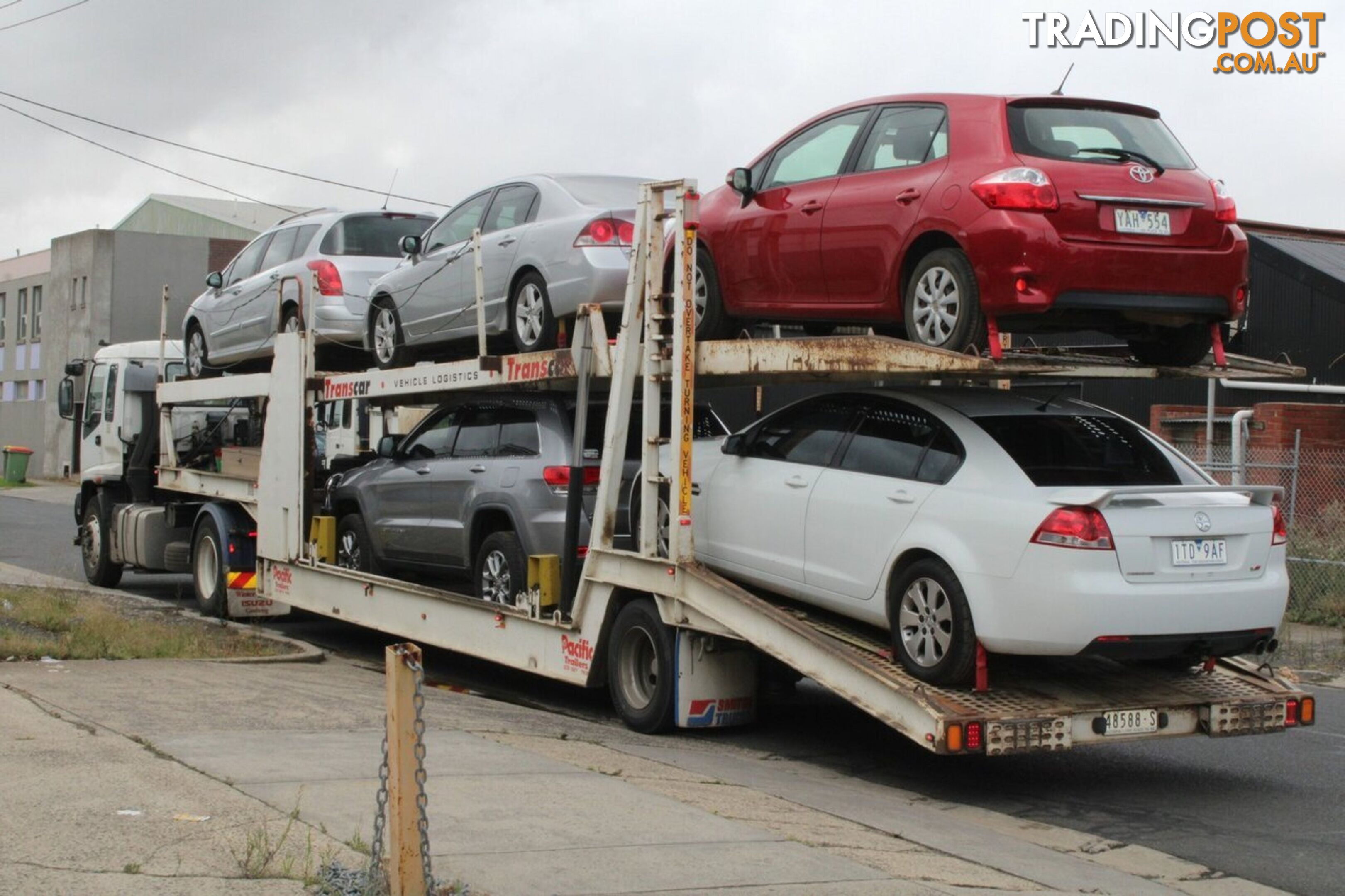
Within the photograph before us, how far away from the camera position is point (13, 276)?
58.9 m

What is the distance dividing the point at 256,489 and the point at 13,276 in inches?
1946

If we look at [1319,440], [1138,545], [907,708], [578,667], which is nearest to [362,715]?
[578,667]

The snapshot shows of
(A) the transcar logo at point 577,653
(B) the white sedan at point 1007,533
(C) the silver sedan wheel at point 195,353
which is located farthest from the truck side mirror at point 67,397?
(B) the white sedan at point 1007,533

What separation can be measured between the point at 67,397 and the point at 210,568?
12.2 feet

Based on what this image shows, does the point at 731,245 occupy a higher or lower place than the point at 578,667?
higher

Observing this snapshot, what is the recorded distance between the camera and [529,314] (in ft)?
36.5

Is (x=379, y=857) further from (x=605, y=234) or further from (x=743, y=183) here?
(x=605, y=234)

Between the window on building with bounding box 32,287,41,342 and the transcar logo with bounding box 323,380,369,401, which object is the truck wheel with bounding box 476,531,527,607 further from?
the window on building with bounding box 32,287,41,342

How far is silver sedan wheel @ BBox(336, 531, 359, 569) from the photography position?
42.9 feet

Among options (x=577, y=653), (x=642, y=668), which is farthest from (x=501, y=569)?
(x=642, y=668)

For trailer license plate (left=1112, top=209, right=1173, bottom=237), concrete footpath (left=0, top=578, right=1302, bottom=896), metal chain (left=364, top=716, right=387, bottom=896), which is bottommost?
concrete footpath (left=0, top=578, right=1302, bottom=896)

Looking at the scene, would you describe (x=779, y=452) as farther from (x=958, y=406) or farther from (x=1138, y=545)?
(x=1138, y=545)

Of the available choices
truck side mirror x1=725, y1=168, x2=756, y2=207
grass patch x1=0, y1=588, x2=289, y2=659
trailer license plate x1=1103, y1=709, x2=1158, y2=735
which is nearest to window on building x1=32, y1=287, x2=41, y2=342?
grass patch x1=0, y1=588, x2=289, y2=659

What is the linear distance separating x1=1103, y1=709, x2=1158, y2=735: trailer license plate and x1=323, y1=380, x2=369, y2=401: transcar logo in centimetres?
708
